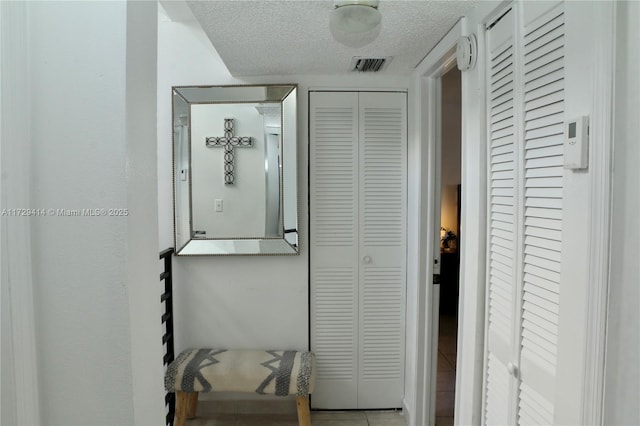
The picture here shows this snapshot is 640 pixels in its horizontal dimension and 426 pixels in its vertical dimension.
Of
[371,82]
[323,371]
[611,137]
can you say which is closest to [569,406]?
[611,137]

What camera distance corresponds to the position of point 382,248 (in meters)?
2.25

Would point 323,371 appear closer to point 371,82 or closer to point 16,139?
point 371,82

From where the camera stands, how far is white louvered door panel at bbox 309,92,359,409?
7.21 ft

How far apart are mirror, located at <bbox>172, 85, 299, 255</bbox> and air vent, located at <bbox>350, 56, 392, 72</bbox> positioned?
0.43 meters

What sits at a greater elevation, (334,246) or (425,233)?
(425,233)

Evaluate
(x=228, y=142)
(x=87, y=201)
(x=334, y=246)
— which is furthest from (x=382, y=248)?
(x=87, y=201)

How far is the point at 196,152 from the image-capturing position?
220 cm

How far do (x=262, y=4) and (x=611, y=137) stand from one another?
121cm

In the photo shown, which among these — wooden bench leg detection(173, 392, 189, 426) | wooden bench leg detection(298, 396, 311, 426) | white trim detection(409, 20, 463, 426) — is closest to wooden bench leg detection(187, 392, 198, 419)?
wooden bench leg detection(173, 392, 189, 426)

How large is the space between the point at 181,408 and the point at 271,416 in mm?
580

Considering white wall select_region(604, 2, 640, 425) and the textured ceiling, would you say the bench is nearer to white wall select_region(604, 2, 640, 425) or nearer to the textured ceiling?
white wall select_region(604, 2, 640, 425)

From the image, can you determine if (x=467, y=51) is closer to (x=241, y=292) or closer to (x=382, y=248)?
(x=382, y=248)

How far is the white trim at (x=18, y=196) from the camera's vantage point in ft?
2.09

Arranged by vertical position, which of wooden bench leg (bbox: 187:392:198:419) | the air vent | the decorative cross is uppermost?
the air vent
